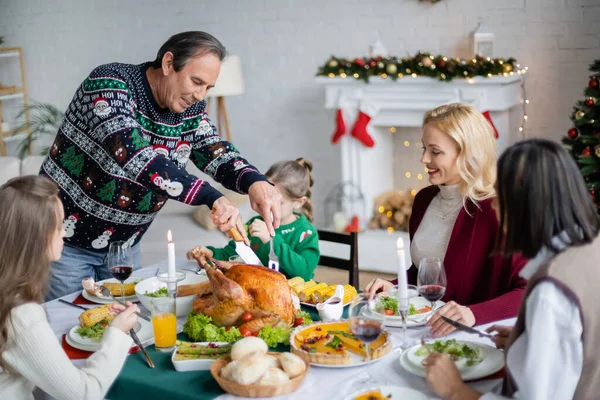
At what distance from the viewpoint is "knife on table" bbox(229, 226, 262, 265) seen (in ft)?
7.57

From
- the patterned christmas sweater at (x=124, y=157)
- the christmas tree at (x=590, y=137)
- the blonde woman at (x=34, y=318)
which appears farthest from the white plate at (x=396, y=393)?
the christmas tree at (x=590, y=137)

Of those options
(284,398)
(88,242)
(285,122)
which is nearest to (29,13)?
(285,122)

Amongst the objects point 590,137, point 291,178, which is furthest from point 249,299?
point 590,137

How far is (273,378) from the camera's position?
5.77 feet

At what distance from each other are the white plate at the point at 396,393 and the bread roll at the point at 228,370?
0.87 feet

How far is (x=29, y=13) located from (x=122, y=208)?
4.94 m

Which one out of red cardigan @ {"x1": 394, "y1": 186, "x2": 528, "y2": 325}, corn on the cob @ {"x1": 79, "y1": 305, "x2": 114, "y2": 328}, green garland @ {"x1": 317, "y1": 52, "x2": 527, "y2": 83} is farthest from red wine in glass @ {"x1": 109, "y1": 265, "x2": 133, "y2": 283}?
green garland @ {"x1": 317, "y1": 52, "x2": 527, "y2": 83}

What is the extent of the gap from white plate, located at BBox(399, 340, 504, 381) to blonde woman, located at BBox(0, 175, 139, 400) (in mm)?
680

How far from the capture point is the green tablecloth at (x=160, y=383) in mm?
1819

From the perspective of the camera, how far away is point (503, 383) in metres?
1.68

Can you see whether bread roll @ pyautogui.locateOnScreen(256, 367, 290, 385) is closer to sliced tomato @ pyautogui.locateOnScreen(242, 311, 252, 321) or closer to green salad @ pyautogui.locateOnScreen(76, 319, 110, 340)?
sliced tomato @ pyautogui.locateOnScreen(242, 311, 252, 321)

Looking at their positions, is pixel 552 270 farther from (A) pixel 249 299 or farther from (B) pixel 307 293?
(B) pixel 307 293

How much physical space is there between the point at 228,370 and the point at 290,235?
1384 millimetres

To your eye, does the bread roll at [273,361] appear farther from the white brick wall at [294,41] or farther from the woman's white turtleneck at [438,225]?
the white brick wall at [294,41]
